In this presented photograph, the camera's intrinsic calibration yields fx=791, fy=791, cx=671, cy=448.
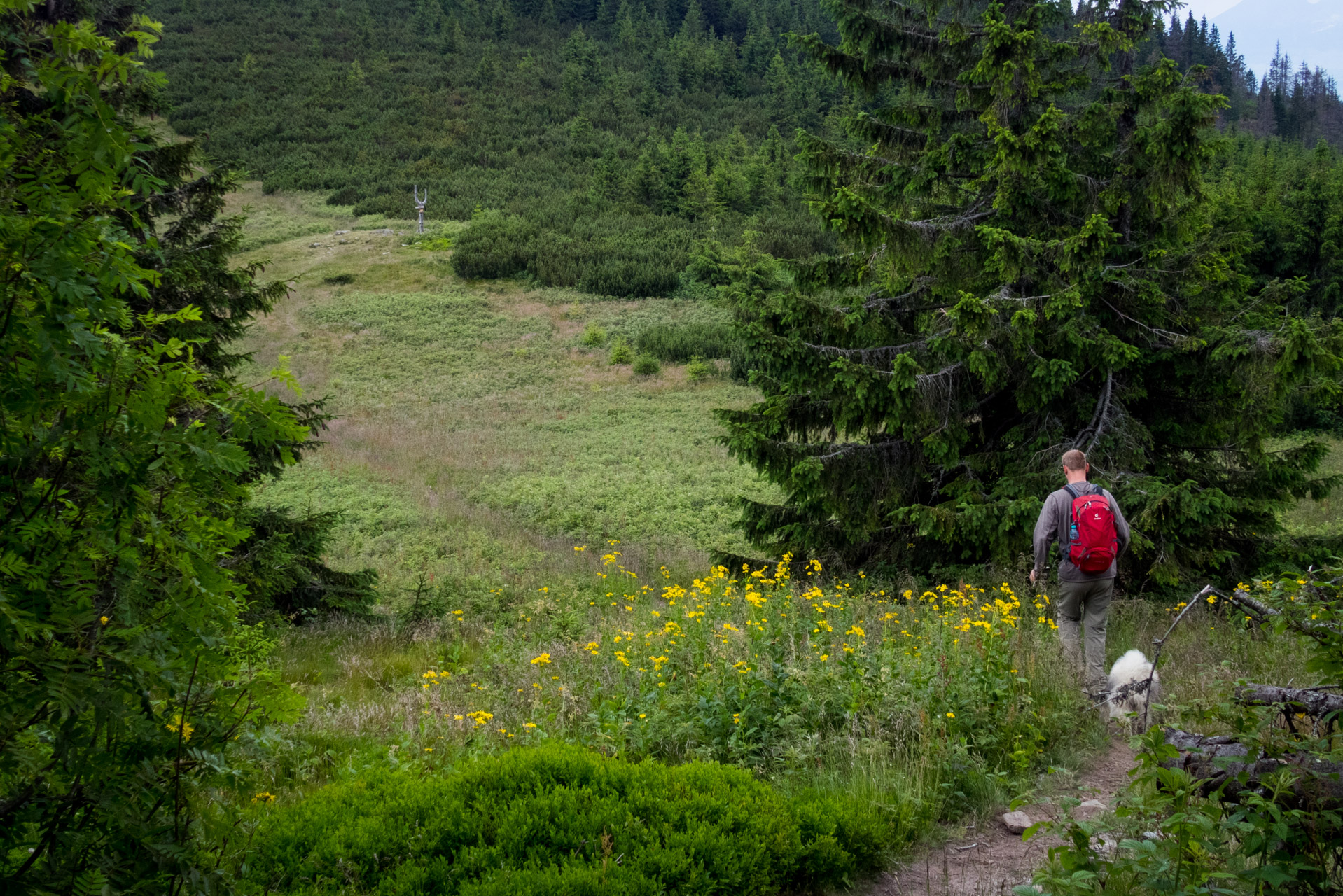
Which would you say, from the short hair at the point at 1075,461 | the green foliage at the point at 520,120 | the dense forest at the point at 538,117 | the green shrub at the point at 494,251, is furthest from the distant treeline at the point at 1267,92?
the short hair at the point at 1075,461

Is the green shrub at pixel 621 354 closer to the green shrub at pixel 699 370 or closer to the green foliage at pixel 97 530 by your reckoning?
the green shrub at pixel 699 370

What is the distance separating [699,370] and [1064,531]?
25.0 metres

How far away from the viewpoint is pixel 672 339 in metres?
32.8

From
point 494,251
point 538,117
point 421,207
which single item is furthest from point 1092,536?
point 538,117

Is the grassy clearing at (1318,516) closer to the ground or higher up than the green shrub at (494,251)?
closer to the ground

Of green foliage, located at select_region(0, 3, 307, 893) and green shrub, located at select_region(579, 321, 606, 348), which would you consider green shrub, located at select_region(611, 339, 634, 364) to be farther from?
green foliage, located at select_region(0, 3, 307, 893)

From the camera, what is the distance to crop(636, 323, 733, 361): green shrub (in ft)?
106

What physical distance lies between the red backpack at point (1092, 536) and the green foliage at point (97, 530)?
509 cm

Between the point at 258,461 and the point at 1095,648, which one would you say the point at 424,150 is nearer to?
the point at 258,461

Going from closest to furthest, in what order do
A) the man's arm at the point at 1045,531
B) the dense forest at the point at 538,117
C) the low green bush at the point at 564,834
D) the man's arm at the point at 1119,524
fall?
the low green bush at the point at 564,834, the man's arm at the point at 1119,524, the man's arm at the point at 1045,531, the dense forest at the point at 538,117

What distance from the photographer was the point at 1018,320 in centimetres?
749

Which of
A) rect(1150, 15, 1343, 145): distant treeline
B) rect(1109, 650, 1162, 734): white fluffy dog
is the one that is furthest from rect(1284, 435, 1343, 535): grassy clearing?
rect(1150, 15, 1343, 145): distant treeline

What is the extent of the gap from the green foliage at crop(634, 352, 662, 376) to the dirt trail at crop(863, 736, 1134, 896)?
27517 millimetres

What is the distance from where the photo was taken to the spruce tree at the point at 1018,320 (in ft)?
24.8
